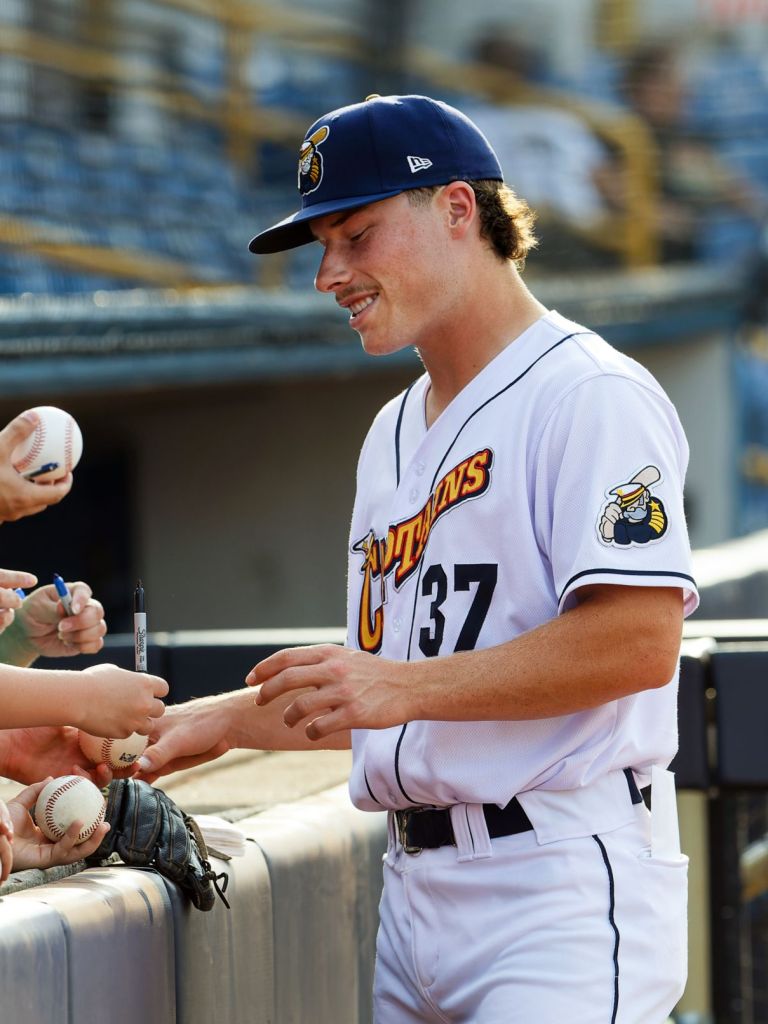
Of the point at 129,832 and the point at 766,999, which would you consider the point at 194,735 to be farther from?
the point at 766,999

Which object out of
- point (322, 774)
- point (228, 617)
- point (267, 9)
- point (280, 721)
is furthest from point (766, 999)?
point (267, 9)

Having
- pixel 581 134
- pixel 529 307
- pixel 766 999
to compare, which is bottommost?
pixel 766 999

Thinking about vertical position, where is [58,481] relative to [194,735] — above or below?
above

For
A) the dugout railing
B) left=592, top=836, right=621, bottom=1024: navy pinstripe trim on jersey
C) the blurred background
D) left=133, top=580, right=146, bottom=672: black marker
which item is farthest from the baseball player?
the blurred background

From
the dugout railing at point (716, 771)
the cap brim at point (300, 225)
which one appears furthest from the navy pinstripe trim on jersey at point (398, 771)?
the dugout railing at point (716, 771)

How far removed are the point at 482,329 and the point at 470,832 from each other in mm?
576

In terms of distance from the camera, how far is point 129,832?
1.96 m

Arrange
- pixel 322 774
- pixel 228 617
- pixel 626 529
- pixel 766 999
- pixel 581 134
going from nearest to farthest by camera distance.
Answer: pixel 626 529, pixel 322 774, pixel 766 999, pixel 228 617, pixel 581 134

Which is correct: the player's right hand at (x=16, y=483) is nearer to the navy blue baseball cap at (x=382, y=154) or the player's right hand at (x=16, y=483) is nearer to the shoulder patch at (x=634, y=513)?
the navy blue baseball cap at (x=382, y=154)

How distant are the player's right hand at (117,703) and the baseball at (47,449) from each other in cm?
27

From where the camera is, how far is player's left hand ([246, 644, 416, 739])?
159 centimetres

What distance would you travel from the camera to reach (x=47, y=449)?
72.7 inches

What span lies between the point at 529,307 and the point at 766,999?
8.03 ft

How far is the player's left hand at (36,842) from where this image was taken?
1883 millimetres
